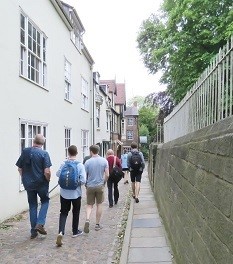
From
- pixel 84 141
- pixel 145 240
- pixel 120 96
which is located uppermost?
pixel 120 96

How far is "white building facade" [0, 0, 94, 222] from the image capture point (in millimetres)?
8820

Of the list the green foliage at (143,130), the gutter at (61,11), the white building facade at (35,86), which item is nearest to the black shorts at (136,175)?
the white building facade at (35,86)

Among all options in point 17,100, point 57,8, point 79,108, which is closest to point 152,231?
point 17,100

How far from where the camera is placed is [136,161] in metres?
10.8

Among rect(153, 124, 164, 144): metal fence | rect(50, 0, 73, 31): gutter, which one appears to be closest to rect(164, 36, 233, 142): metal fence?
rect(50, 0, 73, 31): gutter

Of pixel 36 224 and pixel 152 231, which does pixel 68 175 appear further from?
pixel 152 231

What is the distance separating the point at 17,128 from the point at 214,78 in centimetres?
663

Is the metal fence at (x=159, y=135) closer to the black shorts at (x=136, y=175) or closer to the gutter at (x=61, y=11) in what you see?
the black shorts at (x=136, y=175)

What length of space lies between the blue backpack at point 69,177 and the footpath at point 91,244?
983mm

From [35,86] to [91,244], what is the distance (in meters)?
6.12

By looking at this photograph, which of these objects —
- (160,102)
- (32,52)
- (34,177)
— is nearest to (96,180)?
(34,177)

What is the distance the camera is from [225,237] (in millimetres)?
2553

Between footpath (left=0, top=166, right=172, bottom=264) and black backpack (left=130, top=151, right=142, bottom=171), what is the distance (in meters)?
2.14

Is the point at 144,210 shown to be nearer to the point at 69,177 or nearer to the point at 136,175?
the point at 136,175
